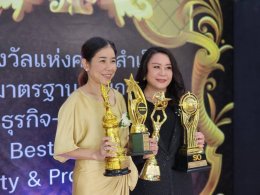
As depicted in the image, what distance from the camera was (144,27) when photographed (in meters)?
2.72

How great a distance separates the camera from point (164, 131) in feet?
6.59

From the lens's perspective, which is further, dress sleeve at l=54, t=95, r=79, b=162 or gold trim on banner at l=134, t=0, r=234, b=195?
gold trim on banner at l=134, t=0, r=234, b=195

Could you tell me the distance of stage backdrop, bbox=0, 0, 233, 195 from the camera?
2.46 metres

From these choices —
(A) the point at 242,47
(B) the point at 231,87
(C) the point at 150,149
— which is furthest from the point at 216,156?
(C) the point at 150,149

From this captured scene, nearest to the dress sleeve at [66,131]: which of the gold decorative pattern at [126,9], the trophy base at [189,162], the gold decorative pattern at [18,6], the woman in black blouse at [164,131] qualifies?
the woman in black blouse at [164,131]

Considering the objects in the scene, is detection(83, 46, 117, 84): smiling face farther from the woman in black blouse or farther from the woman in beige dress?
the woman in black blouse

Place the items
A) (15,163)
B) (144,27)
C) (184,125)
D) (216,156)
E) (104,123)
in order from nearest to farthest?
1. (104,123)
2. (184,125)
3. (15,163)
4. (144,27)
5. (216,156)

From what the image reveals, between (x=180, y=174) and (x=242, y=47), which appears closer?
(x=180, y=174)

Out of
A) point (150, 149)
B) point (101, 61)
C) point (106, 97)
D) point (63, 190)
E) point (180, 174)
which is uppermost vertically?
point (101, 61)

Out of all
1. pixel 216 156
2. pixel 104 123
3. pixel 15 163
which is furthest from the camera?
pixel 216 156

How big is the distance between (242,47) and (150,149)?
1.46 m

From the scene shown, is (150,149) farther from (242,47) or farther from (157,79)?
(242,47)

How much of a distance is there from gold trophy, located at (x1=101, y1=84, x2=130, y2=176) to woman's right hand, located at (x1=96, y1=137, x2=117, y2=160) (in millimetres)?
21

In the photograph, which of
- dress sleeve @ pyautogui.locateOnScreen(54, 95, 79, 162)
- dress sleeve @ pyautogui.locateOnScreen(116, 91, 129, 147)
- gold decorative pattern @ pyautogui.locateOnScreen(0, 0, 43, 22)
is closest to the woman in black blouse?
dress sleeve @ pyautogui.locateOnScreen(116, 91, 129, 147)
